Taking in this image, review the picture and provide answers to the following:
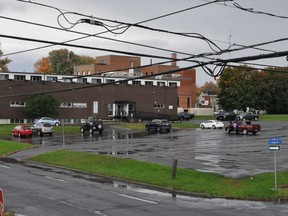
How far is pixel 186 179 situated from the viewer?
23266 millimetres

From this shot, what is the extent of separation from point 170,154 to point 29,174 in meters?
11.8

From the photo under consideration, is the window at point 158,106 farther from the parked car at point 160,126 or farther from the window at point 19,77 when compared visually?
the window at point 19,77

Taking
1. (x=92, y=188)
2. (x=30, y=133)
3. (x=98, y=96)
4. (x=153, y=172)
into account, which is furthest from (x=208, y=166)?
(x=98, y=96)

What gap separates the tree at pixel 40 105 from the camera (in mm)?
72688

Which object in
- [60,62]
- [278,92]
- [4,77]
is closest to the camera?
[4,77]

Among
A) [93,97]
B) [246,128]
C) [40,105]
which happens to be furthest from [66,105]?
[246,128]

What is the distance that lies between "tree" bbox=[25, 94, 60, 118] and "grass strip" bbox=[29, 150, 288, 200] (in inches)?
1652

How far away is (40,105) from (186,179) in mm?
52862

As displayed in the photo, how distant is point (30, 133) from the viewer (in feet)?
188

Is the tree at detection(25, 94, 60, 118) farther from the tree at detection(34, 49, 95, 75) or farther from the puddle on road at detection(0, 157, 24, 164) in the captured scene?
the tree at detection(34, 49, 95, 75)

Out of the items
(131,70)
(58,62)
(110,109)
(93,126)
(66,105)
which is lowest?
(93,126)

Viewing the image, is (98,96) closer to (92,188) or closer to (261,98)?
(261,98)

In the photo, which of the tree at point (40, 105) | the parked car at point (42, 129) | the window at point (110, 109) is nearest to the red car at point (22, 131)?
the parked car at point (42, 129)

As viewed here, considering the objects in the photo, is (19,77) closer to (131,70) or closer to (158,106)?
(158,106)
